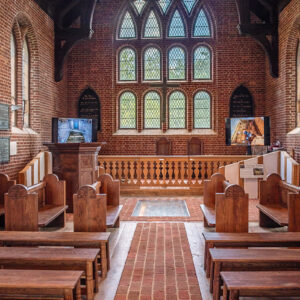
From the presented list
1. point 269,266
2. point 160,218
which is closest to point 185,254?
point 269,266

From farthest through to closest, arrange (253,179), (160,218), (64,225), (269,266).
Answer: (253,179), (160,218), (64,225), (269,266)

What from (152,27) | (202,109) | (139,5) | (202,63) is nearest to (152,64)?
(152,27)

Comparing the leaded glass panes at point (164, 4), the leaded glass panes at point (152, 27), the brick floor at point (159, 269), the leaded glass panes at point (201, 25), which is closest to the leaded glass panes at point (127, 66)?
the leaded glass panes at point (152, 27)

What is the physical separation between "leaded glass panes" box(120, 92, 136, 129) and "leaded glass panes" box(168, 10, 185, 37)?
8.78 feet

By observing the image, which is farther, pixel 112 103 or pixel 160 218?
pixel 112 103

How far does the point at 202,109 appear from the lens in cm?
1299

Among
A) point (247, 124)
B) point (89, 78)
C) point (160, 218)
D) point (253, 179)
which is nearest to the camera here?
point (160, 218)

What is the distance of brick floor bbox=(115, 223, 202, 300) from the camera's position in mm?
3514

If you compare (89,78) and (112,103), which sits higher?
(89,78)

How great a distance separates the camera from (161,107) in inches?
516

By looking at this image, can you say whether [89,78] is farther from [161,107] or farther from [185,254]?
[185,254]

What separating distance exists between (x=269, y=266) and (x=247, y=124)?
7.84m

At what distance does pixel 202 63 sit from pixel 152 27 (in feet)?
7.38

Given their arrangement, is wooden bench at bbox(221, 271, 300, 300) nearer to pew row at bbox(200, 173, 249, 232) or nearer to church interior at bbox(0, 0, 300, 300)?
church interior at bbox(0, 0, 300, 300)
